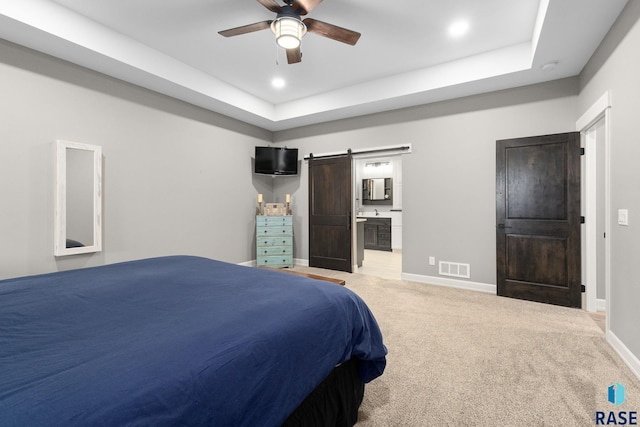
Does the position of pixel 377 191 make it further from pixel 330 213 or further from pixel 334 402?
pixel 334 402

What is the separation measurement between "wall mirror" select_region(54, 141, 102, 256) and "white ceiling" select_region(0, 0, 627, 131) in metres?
0.99

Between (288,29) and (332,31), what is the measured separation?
0.42m

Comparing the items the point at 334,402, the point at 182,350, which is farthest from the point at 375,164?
the point at 182,350

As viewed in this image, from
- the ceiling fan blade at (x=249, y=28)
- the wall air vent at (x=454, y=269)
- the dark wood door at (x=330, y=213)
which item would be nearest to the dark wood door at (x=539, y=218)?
the wall air vent at (x=454, y=269)

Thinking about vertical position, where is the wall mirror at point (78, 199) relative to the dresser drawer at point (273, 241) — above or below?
above

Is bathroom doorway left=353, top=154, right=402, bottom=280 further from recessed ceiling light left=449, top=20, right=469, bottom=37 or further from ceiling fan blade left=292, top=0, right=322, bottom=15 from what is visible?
ceiling fan blade left=292, top=0, right=322, bottom=15

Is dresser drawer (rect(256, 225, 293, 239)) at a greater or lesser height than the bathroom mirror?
lesser

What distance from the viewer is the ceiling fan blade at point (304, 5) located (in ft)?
7.87

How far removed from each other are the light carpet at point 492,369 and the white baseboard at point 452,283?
52 centimetres

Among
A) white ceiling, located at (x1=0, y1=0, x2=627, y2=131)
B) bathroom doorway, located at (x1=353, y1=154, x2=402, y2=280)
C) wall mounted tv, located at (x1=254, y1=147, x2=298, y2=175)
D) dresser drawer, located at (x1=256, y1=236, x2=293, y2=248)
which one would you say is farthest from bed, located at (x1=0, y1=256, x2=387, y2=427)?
bathroom doorway, located at (x1=353, y1=154, x2=402, y2=280)

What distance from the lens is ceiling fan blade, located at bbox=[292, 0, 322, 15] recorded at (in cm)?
240

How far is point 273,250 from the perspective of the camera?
5.32 m

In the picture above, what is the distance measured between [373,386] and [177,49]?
4.00 m

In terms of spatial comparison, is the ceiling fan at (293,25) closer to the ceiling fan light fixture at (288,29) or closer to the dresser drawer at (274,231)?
the ceiling fan light fixture at (288,29)
